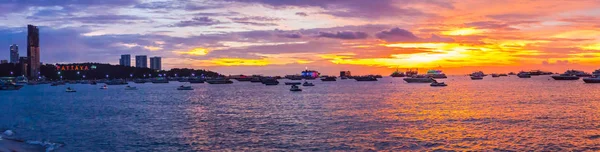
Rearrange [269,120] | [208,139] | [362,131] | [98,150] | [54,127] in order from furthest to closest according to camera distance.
A: [269,120], [54,127], [362,131], [208,139], [98,150]

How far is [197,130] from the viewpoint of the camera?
160ft

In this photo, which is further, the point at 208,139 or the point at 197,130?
the point at 197,130

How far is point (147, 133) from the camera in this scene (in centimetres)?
4628

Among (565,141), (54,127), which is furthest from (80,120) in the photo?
(565,141)

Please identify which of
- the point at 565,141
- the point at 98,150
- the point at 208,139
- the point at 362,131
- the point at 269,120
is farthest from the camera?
the point at 269,120

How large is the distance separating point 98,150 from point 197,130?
12.8 meters

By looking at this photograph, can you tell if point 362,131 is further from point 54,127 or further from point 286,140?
point 54,127

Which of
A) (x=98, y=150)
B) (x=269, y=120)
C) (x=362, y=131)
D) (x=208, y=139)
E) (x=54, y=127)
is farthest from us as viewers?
(x=269, y=120)

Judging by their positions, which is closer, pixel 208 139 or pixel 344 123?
pixel 208 139

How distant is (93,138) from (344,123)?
2342 cm

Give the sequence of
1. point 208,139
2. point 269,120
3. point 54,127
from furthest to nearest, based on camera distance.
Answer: point 269,120 → point 54,127 → point 208,139

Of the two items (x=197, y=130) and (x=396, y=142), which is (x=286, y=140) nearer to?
(x=396, y=142)

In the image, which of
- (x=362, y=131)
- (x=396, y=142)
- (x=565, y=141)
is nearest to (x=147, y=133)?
(x=362, y=131)

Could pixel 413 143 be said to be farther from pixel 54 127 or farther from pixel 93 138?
pixel 54 127
